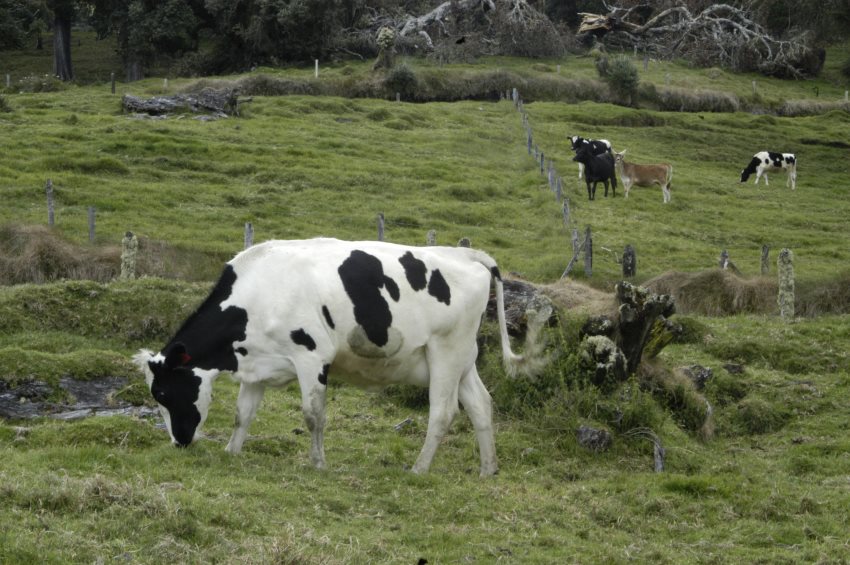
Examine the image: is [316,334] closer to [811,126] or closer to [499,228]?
[499,228]

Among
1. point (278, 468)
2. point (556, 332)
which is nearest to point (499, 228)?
point (556, 332)

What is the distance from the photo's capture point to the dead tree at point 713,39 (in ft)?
239

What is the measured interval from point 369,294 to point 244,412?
1.94 metres

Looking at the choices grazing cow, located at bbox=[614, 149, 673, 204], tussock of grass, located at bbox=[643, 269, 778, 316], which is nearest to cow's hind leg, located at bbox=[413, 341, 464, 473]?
tussock of grass, located at bbox=[643, 269, 778, 316]

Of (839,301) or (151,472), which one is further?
(839,301)

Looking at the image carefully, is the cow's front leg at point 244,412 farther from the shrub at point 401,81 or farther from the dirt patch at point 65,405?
the shrub at point 401,81

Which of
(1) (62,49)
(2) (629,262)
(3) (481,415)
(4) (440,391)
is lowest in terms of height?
(2) (629,262)

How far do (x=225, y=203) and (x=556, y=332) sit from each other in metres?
20.0

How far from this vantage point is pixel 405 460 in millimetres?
13961

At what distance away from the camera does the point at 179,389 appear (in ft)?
41.4

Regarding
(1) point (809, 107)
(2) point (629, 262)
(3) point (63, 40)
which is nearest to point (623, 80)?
(1) point (809, 107)

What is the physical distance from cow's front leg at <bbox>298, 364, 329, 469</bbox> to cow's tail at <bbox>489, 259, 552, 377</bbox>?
268cm

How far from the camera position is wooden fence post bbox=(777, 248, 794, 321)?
73.8 ft

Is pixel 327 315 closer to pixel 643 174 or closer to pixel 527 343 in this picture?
pixel 527 343
